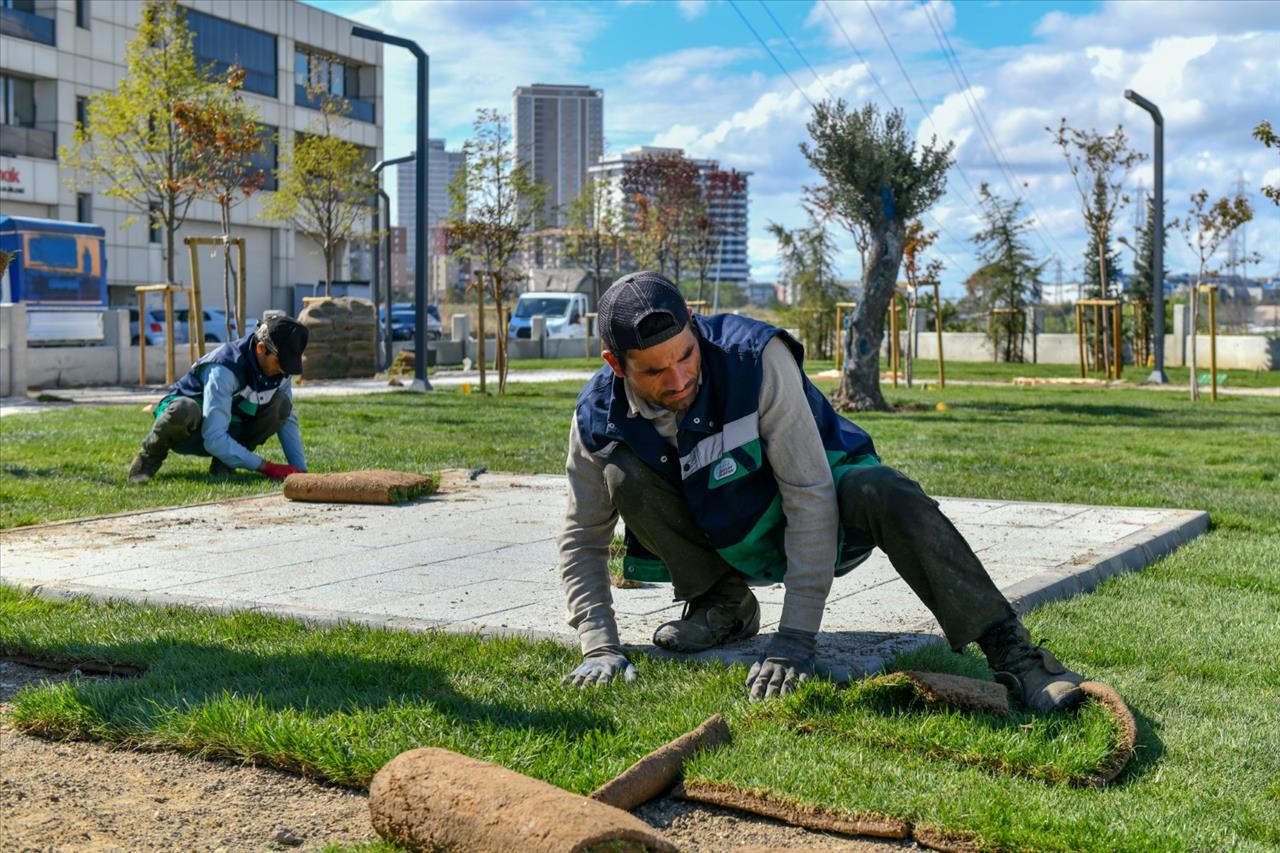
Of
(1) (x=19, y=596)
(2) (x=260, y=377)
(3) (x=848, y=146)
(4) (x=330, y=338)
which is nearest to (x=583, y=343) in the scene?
(4) (x=330, y=338)

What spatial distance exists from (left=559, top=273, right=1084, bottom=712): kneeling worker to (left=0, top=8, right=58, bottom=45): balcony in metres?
45.1

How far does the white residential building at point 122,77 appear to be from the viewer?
44.8m

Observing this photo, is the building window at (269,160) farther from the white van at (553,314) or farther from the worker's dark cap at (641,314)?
the worker's dark cap at (641,314)

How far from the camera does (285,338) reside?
9.38 m

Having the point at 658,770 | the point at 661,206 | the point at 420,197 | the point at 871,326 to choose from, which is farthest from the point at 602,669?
the point at 661,206

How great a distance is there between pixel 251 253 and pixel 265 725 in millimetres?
54103

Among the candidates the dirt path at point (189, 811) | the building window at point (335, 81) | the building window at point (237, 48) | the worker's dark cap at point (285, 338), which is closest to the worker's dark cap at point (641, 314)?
the dirt path at point (189, 811)

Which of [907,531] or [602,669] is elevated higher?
[907,531]

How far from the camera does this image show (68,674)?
4.82 metres

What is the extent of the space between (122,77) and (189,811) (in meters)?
48.0

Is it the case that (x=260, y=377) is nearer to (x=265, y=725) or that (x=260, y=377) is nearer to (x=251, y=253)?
(x=265, y=725)

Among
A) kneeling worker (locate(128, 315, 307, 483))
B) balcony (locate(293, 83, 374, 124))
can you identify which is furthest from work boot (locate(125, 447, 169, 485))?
balcony (locate(293, 83, 374, 124))

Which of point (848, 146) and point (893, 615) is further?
point (848, 146)

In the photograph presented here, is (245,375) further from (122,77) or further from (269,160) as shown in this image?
(269,160)
